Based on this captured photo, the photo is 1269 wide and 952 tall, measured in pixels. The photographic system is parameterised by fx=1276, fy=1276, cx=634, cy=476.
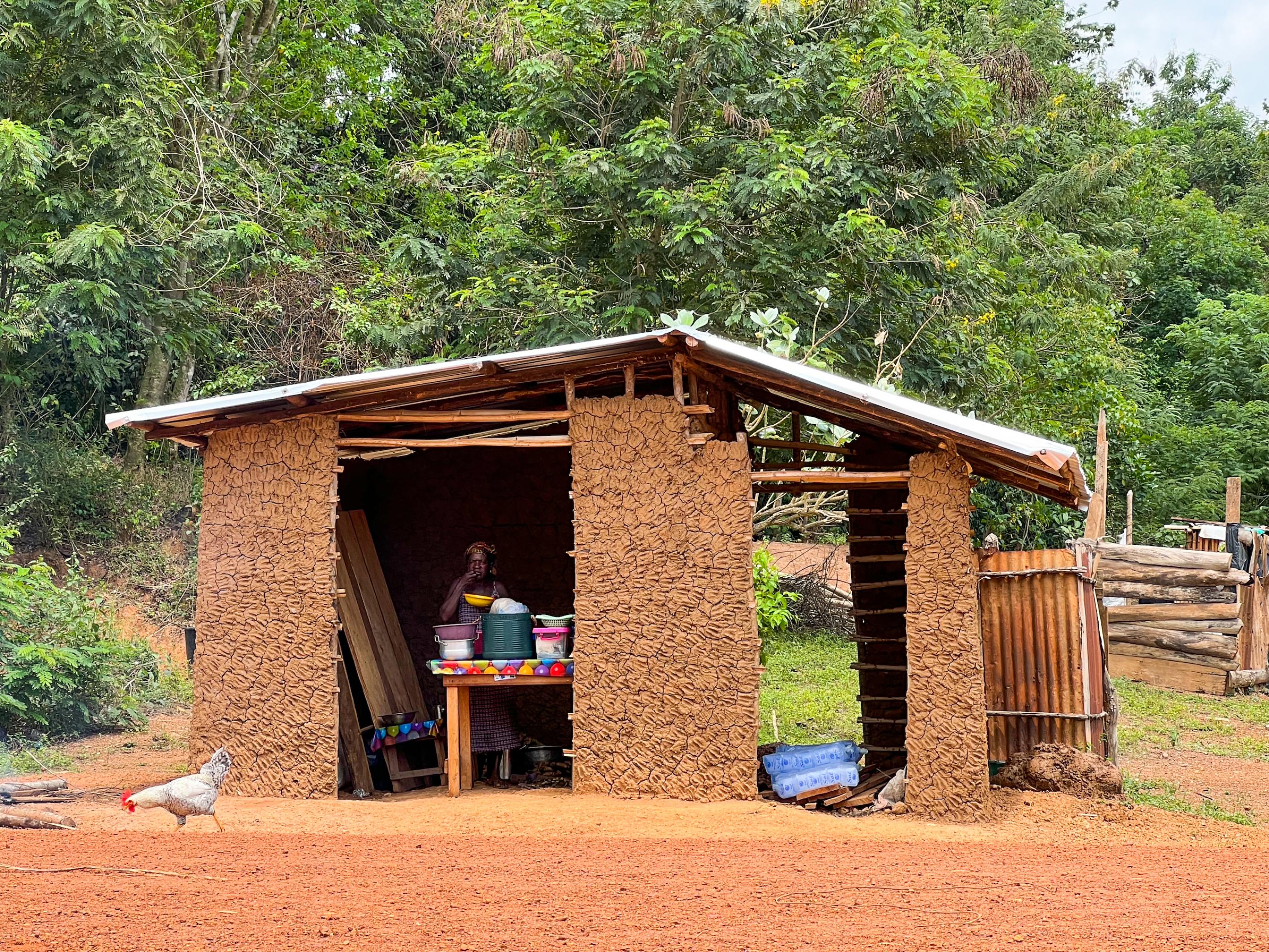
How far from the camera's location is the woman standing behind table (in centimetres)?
910

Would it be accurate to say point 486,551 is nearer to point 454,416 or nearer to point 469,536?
point 454,416

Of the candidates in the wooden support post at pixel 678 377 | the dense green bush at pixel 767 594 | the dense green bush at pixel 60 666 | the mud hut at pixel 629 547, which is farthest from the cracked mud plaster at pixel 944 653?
the dense green bush at pixel 60 666

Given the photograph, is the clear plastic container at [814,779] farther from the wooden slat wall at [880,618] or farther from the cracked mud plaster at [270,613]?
the cracked mud plaster at [270,613]

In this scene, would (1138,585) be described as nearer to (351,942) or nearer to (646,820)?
(646,820)

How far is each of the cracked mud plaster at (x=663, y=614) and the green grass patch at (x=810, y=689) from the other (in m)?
2.97

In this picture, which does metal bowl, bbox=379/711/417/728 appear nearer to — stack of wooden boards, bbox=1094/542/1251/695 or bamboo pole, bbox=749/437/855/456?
bamboo pole, bbox=749/437/855/456

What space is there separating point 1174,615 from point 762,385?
9059 mm

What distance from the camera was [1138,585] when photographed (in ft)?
50.3

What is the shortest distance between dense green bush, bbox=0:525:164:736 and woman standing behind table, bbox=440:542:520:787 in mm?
4298

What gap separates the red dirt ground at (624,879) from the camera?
4910 mm

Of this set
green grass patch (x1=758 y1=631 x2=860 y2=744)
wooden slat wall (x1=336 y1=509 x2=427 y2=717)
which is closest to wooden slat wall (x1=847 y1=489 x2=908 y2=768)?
green grass patch (x1=758 y1=631 x2=860 y2=744)

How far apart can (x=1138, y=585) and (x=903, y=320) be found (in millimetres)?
4281

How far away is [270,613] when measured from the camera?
27.7ft

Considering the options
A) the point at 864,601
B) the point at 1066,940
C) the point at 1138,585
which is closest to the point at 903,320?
the point at 1138,585
